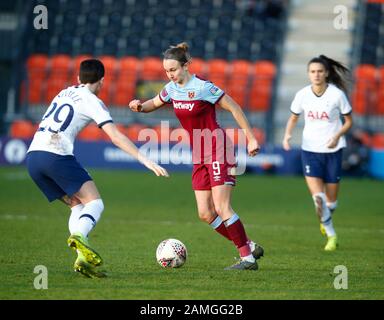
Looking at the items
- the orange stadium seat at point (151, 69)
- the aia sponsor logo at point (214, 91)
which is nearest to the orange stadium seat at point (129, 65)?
the orange stadium seat at point (151, 69)

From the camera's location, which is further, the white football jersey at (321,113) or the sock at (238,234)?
the white football jersey at (321,113)

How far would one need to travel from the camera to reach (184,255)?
920 cm

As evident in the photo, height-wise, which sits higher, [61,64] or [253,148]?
[61,64]

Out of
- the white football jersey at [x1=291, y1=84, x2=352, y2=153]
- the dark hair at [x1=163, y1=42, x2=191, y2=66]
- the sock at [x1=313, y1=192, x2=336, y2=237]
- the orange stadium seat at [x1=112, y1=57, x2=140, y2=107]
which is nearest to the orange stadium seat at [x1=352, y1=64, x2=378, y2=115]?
the orange stadium seat at [x1=112, y1=57, x2=140, y2=107]

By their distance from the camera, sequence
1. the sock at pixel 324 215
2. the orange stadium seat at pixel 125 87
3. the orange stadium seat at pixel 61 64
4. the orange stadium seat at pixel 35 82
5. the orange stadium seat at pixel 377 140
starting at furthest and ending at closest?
the orange stadium seat at pixel 125 87 → the orange stadium seat at pixel 61 64 → the orange stadium seat at pixel 35 82 → the orange stadium seat at pixel 377 140 → the sock at pixel 324 215

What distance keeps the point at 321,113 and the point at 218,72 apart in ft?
48.7

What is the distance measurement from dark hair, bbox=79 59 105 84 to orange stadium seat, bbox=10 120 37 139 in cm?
1662

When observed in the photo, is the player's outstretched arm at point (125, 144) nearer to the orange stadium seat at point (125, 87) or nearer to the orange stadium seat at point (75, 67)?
the orange stadium seat at point (75, 67)

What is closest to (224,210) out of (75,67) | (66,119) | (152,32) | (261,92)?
(66,119)

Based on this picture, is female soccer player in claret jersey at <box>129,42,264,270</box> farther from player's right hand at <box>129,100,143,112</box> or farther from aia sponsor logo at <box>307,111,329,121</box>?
aia sponsor logo at <box>307,111,329,121</box>

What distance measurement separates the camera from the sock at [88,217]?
8.22m

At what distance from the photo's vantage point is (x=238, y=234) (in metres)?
9.22

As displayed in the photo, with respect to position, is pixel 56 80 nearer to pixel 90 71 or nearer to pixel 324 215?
pixel 324 215

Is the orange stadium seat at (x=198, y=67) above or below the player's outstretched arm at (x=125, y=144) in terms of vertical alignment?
above
